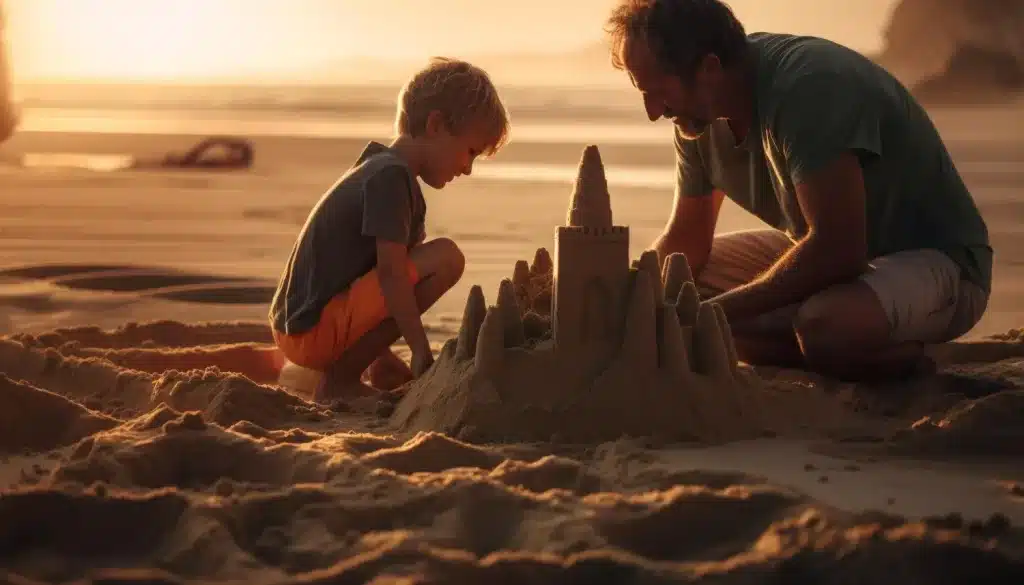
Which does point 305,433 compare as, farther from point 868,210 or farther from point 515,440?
point 868,210

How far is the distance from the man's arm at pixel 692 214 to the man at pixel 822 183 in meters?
0.17

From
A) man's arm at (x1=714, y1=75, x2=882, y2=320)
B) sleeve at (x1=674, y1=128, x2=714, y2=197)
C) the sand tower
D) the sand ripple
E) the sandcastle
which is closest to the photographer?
the sand ripple

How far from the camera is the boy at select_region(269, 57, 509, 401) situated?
3.94 m

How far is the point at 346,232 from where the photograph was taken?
13.2 ft

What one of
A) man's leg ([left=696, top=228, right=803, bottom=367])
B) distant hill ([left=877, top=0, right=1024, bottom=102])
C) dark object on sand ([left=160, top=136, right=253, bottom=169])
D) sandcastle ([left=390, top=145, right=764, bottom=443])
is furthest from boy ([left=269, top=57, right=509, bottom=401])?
distant hill ([left=877, top=0, right=1024, bottom=102])

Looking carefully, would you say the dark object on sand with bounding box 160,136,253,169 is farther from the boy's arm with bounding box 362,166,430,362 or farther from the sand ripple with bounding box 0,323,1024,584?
the sand ripple with bounding box 0,323,1024,584

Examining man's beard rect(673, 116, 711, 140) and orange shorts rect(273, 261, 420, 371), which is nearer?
man's beard rect(673, 116, 711, 140)

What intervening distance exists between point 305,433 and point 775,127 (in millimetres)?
1699

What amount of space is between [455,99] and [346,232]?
1.83 ft

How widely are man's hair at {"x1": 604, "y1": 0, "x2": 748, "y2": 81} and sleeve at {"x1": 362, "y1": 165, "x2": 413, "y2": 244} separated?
81cm

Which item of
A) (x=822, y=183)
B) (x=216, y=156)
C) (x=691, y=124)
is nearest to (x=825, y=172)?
(x=822, y=183)

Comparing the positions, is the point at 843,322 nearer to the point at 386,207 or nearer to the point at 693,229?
the point at 693,229

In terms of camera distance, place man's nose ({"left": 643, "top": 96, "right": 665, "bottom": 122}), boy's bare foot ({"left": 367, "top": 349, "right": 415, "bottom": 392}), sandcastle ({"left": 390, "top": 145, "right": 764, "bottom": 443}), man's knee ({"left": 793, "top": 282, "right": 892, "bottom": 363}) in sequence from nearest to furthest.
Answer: sandcastle ({"left": 390, "top": 145, "right": 764, "bottom": 443}), man's nose ({"left": 643, "top": 96, "right": 665, "bottom": 122}), man's knee ({"left": 793, "top": 282, "right": 892, "bottom": 363}), boy's bare foot ({"left": 367, "top": 349, "right": 415, "bottom": 392})

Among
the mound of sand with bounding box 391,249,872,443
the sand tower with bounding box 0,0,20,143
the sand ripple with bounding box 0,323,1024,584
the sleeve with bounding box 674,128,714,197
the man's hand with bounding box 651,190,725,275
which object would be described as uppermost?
the sand tower with bounding box 0,0,20,143
